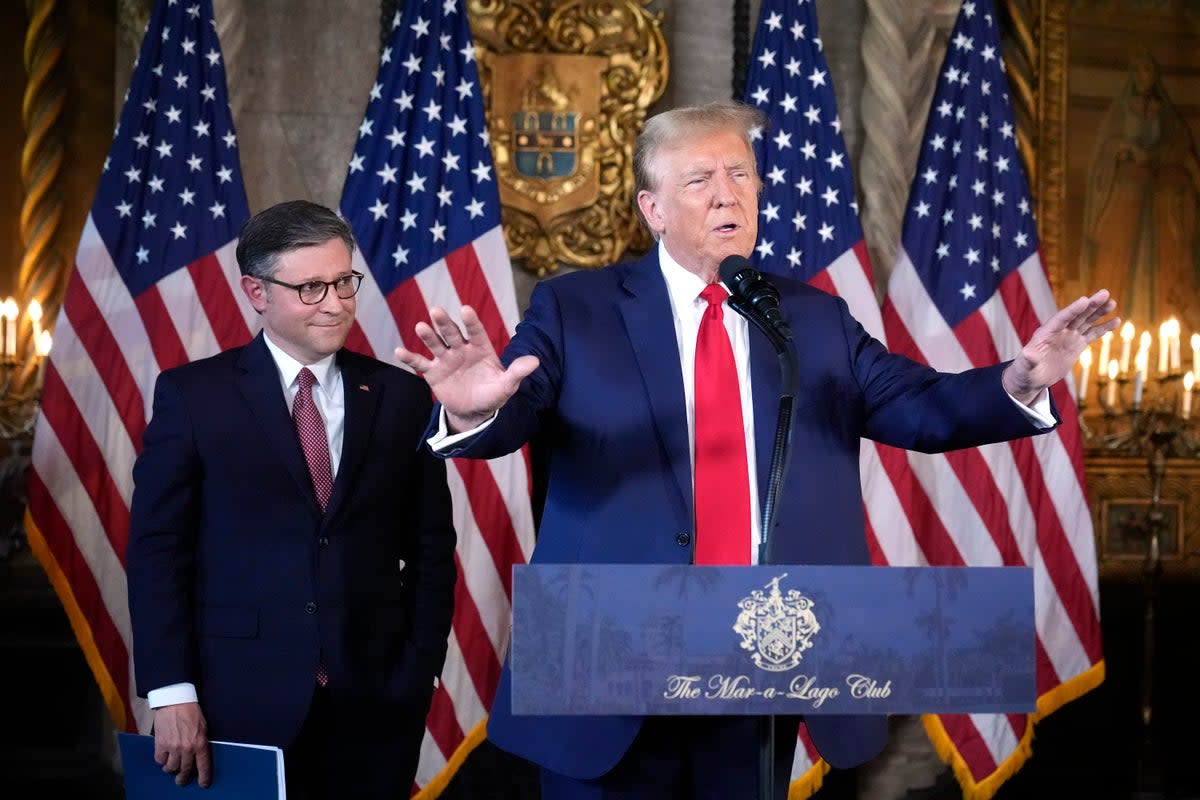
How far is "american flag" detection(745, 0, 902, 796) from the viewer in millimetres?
4848

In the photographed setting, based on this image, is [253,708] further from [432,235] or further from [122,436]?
[432,235]

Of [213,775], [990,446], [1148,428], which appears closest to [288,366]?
[213,775]

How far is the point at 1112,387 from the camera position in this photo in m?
5.61

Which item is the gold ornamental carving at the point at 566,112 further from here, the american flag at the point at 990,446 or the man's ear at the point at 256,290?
the man's ear at the point at 256,290

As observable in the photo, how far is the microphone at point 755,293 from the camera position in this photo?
6.15 feet

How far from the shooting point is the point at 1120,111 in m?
6.02

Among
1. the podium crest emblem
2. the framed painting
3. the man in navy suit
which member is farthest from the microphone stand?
the framed painting

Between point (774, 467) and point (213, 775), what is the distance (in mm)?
1509

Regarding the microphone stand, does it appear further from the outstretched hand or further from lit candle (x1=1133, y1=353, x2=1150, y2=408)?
lit candle (x1=1133, y1=353, x2=1150, y2=408)

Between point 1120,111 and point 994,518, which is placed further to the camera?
point 1120,111

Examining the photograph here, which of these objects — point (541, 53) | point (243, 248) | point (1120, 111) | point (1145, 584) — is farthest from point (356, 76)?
point (1145, 584)

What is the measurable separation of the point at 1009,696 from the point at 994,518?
3367 millimetres

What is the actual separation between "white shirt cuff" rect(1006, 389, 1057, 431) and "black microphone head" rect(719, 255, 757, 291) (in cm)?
52

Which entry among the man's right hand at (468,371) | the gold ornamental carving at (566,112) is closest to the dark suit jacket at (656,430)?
the man's right hand at (468,371)
